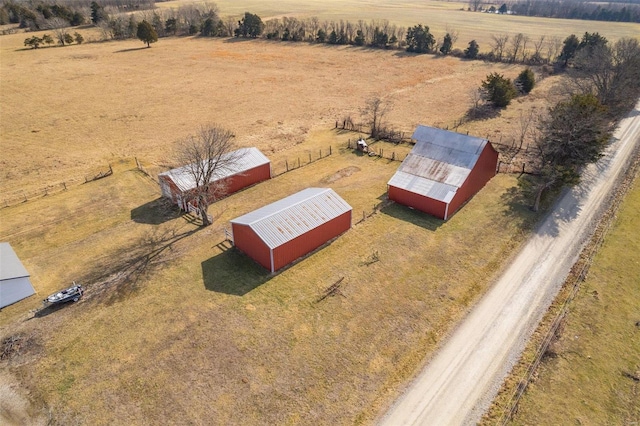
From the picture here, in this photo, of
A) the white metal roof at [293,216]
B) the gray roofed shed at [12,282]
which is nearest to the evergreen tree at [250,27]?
the white metal roof at [293,216]

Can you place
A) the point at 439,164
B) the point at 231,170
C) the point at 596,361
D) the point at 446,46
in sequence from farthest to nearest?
the point at 446,46 → the point at 231,170 → the point at 439,164 → the point at 596,361

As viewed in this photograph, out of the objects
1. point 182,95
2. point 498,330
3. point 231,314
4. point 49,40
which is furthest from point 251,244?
point 49,40

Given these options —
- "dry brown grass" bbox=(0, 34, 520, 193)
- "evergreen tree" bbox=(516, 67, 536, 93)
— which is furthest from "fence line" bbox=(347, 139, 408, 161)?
"evergreen tree" bbox=(516, 67, 536, 93)

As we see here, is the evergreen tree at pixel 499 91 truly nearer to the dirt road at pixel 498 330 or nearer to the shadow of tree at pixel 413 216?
the dirt road at pixel 498 330

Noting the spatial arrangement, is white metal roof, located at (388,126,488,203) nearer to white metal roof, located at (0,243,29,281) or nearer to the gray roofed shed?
the gray roofed shed

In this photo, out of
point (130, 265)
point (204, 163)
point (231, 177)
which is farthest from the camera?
point (231, 177)

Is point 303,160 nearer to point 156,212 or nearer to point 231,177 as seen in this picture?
point 231,177

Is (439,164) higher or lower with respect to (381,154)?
higher
